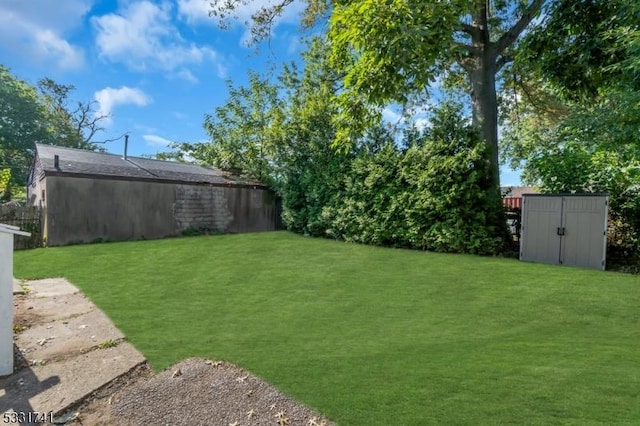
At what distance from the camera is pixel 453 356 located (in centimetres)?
343

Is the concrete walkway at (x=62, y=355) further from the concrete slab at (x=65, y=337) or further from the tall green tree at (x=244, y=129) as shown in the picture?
the tall green tree at (x=244, y=129)

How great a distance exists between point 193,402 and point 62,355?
6.66ft

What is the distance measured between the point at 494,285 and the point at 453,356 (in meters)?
3.35

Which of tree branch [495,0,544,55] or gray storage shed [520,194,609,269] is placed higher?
tree branch [495,0,544,55]

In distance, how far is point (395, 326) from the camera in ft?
14.7

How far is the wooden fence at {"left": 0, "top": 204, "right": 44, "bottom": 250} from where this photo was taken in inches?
446

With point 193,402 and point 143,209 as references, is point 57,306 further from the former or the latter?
point 143,209

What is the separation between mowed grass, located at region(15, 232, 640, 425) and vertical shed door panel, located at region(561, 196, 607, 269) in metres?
0.71

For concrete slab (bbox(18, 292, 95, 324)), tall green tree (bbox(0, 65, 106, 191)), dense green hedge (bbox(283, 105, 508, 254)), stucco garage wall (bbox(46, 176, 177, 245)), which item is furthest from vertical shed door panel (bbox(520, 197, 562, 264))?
tall green tree (bbox(0, 65, 106, 191))

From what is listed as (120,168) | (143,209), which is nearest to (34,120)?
(120,168)

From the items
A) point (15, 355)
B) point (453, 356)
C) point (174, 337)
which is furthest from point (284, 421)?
point (15, 355)

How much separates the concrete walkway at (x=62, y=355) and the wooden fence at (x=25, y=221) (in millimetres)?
7037

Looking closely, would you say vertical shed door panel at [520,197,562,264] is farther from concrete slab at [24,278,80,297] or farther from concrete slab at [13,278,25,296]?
concrete slab at [13,278,25,296]

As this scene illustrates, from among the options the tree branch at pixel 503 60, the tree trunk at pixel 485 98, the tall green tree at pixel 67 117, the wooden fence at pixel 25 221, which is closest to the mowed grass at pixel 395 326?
the wooden fence at pixel 25 221
